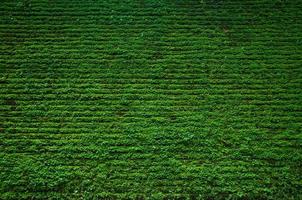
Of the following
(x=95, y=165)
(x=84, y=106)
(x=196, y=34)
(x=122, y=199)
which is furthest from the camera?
(x=196, y=34)

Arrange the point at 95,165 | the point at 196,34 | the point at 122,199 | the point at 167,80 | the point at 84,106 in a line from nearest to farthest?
the point at 122,199 < the point at 95,165 < the point at 84,106 < the point at 167,80 < the point at 196,34

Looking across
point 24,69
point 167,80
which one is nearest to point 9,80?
point 24,69

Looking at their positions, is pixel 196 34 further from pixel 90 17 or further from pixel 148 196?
pixel 148 196

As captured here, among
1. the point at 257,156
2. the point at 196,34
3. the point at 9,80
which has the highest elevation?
the point at 196,34

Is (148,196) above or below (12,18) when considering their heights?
below

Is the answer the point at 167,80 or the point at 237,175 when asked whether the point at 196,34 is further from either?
the point at 237,175

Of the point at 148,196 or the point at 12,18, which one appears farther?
the point at 12,18
